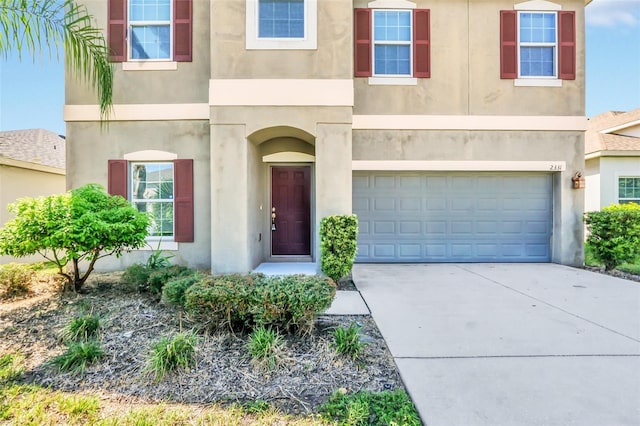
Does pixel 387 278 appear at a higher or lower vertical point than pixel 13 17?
lower

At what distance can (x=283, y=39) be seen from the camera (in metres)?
6.76

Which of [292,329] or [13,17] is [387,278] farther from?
[13,17]

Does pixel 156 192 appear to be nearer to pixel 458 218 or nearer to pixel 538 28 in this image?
pixel 458 218

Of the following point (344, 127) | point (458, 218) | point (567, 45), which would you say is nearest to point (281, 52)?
point (344, 127)

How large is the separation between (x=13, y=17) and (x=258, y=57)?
3.71 m

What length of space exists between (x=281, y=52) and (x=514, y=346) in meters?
6.33

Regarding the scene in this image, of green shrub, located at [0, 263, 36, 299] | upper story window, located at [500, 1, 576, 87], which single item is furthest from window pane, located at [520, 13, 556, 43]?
green shrub, located at [0, 263, 36, 299]

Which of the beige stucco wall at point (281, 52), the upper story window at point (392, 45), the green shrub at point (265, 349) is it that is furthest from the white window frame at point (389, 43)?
the green shrub at point (265, 349)

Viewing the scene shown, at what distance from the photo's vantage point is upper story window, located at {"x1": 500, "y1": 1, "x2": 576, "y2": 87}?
27.7 ft

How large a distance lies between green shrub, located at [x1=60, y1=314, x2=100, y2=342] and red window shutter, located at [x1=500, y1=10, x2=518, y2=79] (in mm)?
9817

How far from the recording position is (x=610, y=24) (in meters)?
13.6

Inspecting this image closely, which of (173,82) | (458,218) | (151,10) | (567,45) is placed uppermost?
(151,10)

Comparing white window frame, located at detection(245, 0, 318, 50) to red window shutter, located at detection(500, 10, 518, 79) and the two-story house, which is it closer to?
the two-story house

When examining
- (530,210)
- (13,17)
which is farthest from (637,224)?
(13,17)
